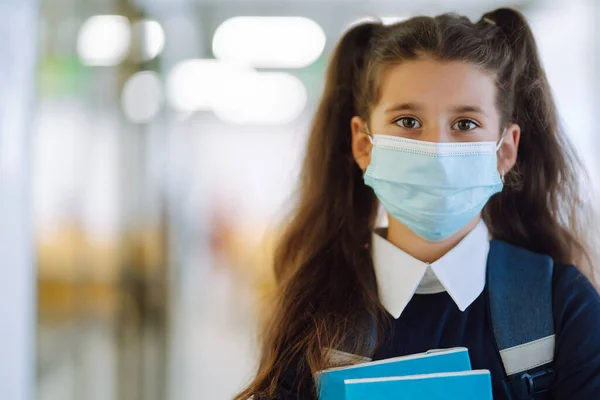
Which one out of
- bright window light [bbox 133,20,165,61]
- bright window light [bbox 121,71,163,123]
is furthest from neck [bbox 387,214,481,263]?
bright window light [bbox 133,20,165,61]

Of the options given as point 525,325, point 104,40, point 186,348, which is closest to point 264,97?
point 104,40

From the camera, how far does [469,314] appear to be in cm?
88

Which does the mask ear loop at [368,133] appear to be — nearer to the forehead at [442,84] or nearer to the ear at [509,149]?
the forehead at [442,84]

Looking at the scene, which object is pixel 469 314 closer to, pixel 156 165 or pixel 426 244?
pixel 426 244

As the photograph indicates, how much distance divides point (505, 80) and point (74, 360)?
2.17 m

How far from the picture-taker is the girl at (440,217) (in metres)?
0.87

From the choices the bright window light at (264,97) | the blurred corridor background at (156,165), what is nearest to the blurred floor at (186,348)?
the blurred corridor background at (156,165)

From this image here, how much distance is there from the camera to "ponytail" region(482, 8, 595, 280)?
98 centimetres

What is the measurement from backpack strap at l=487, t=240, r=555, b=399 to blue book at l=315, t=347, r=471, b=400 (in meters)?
Result: 0.08

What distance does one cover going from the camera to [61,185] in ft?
7.63

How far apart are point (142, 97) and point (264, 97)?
1.06m

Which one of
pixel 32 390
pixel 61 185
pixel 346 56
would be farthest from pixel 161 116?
pixel 346 56

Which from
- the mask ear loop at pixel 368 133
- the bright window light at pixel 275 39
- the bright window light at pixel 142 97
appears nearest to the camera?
the mask ear loop at pixel 368 133

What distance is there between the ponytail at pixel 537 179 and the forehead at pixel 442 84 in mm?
92
